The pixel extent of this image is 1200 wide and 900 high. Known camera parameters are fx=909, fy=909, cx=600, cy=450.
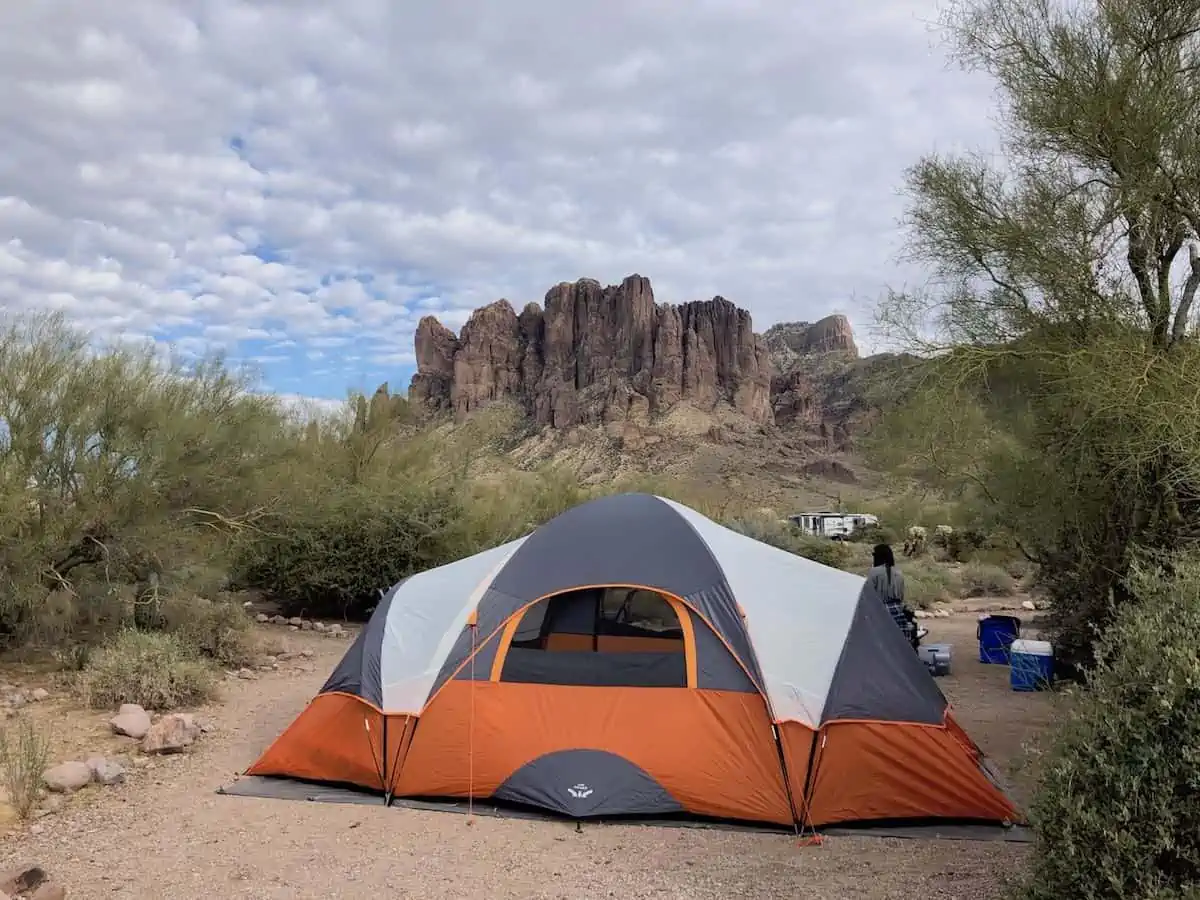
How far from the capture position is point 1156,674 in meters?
2.84

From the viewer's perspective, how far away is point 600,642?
6.51m

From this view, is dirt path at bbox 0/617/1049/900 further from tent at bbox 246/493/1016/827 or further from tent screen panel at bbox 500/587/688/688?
tent screen panel at bbox 500/587/688/688

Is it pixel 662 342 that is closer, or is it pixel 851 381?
pixel 851 381

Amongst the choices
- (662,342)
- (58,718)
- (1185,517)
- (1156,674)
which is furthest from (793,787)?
(662,342)

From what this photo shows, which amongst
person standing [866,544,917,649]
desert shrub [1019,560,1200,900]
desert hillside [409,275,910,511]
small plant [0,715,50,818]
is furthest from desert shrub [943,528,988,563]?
small plant [0,715,50,818]

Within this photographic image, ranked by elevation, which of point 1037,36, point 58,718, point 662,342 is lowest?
point 58,718

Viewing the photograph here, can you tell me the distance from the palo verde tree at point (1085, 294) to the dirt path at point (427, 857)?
3.56 metres

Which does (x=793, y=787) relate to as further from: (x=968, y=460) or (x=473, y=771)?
(x=968, y=460)

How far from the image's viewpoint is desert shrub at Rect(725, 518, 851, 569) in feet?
57.6

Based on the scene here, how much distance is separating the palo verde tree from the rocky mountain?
52456mm

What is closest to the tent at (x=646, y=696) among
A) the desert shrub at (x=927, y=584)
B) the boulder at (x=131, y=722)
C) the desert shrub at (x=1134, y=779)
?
the boulder at (x=131, y=722)

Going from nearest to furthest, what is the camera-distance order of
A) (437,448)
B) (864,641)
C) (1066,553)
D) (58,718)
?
(864,641) < (58,718) < (1066,553) < (437,448)

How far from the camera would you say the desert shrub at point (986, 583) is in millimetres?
18750

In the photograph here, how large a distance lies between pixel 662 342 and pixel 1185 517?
7272 cm
